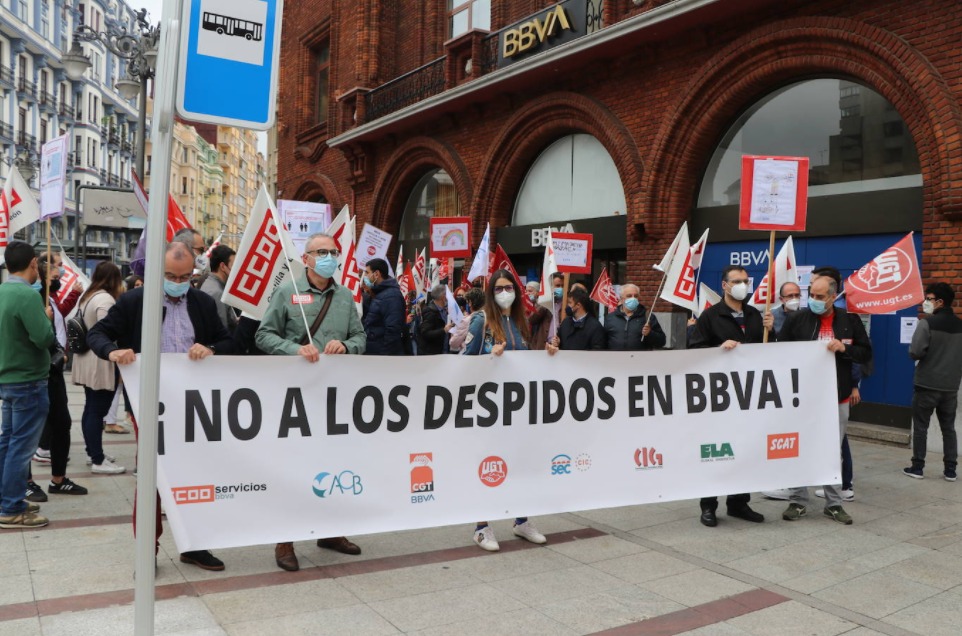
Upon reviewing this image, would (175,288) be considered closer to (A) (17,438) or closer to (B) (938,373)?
(A) (17,438)

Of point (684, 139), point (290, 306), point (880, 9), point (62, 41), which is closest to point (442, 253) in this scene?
point (684, 139)

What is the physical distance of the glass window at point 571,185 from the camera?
14.3 meters

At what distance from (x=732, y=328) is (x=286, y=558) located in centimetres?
370

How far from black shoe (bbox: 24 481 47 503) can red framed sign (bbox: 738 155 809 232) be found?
20.2ft

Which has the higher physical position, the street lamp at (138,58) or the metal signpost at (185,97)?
the street lamp at (138,58)

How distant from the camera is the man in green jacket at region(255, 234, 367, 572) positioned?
15.9 ft

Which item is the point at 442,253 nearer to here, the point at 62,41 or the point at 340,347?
the point at 340,347

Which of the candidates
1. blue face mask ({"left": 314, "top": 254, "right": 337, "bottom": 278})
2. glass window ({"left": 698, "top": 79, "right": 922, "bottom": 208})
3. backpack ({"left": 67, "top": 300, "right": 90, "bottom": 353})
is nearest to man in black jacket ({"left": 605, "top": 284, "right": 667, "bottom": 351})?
glass window ({"left": 698, "top": 79, "right": 922, "bottom": 208})

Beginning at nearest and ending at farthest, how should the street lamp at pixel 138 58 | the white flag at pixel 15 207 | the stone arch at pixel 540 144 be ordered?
1. the white flag at pixel 15 207
2. the stone arch at pixel 540 144
3. the street lamp at pixel 138 58

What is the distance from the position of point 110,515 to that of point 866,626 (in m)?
5.14

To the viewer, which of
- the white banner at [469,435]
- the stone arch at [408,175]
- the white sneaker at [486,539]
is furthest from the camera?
the stone arch at [408,175]

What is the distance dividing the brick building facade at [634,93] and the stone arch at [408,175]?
5cm

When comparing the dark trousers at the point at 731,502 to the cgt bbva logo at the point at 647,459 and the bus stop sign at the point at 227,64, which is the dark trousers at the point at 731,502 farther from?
the bus stop sign at the point at 227,64

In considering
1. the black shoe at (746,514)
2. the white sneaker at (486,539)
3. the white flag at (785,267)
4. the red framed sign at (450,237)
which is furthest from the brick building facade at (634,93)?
the white sneaker at (486,539)
